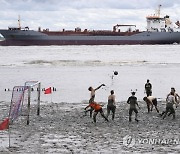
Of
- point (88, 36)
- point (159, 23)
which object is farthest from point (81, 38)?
point (159, 23)

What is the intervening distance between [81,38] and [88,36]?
1.71 m

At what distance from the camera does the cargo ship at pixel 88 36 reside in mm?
112062

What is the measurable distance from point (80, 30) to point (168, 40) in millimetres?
22122

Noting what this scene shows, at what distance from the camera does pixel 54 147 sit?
13.6m

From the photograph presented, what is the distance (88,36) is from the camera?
11188 cm

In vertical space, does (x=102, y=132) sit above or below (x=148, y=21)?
below

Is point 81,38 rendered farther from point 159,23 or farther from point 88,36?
point 159,23

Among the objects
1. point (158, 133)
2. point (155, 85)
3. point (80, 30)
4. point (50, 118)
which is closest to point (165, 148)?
point (158, 133)

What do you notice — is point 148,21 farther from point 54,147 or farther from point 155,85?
point 54,147

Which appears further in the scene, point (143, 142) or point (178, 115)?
point (178, 115)

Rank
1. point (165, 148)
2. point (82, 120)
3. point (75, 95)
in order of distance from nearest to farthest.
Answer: point (165, 148), point (82, 120), point (75, 95)

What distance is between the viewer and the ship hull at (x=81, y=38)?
11194 centimetres

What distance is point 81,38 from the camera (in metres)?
112

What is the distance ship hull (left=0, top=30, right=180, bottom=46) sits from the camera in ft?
367
